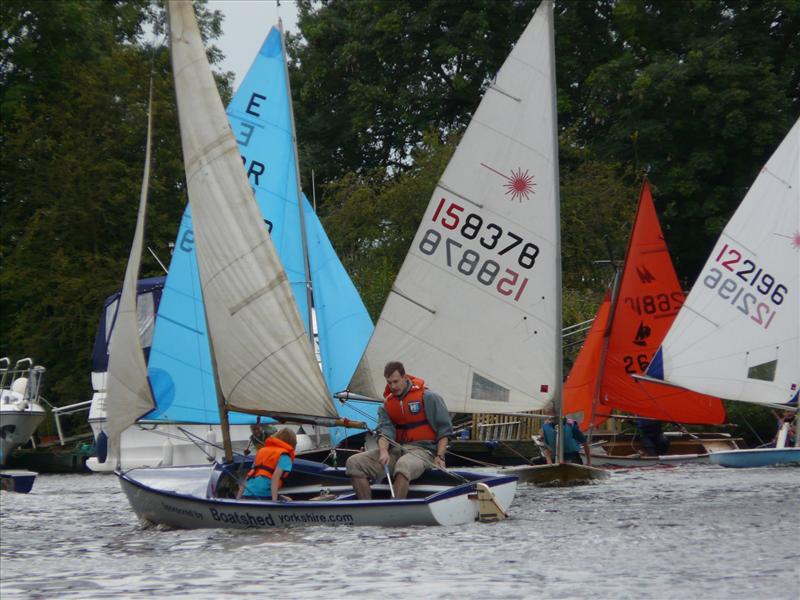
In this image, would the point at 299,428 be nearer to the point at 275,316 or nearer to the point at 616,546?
the point at 275,316

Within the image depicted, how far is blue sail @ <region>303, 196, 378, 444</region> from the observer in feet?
89.1

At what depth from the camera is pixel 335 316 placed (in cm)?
2777

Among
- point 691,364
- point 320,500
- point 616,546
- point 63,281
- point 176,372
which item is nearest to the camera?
point 616,546

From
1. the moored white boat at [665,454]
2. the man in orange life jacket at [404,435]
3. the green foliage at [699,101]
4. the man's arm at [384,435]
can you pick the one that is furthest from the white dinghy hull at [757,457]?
the green foliage at [699,101]

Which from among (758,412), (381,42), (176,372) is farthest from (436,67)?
(176,372)

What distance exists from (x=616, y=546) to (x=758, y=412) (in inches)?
726

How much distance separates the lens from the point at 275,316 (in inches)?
688

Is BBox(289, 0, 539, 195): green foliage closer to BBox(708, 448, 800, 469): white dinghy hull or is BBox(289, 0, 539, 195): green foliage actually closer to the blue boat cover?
the blue boat cover

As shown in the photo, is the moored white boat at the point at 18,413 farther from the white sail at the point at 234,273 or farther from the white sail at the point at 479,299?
the white sail at the point at 234,273

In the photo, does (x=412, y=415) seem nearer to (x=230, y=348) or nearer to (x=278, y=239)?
(x=230, y=348)

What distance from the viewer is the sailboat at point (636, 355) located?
89.0 ft

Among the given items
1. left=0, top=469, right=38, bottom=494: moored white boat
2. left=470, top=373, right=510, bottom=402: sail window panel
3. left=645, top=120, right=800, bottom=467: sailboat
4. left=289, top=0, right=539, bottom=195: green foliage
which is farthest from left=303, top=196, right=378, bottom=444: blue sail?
left=289, top=0, right=539, bottom=195: green foliage

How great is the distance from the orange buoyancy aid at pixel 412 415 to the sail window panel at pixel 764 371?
35.1 feet

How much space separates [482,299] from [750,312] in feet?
23.2
